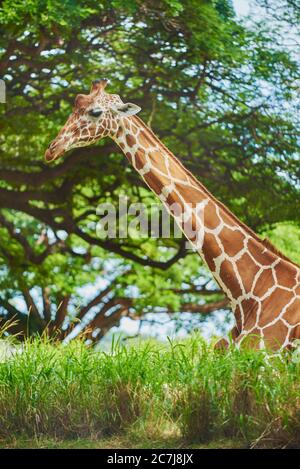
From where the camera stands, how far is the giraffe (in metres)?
5.67

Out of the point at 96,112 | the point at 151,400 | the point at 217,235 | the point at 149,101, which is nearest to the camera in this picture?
the point at 151,400

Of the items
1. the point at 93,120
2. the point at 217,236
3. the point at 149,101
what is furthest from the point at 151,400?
the point at 149,101

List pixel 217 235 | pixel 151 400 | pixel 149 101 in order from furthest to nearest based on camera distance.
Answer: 1. pixel 149 101
2. pixel 217 235
3. pixel 151 400

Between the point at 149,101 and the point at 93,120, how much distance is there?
542cm

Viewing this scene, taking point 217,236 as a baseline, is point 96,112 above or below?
above

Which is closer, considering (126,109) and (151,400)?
(151,400)

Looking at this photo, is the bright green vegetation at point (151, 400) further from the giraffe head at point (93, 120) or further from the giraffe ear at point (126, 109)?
the giraffe ear at point (126, 109)

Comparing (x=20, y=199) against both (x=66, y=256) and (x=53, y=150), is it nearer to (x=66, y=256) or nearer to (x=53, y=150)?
(x=66, y=256)

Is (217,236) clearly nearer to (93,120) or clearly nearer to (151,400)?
(93,120)

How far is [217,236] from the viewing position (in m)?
5.98

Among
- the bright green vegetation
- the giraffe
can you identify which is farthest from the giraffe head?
the bright green vegetation

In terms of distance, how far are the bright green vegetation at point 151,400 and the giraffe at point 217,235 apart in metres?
0.38

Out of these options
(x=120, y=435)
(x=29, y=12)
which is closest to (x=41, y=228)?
(x=29, y=12)

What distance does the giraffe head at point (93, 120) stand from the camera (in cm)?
626
